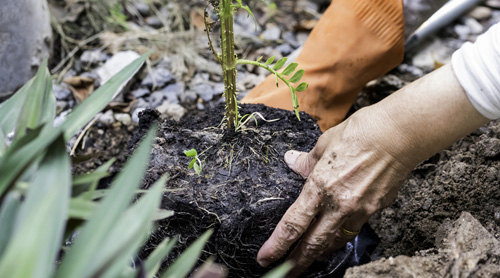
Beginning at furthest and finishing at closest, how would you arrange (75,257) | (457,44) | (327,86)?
1. (457,44)
2. (327,86)
3. (75,257)

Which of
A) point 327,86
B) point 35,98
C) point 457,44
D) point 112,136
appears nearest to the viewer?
point 35,98

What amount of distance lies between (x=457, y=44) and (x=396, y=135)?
1.48 metres

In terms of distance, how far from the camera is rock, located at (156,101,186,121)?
2.13m

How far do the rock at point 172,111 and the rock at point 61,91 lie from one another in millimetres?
481

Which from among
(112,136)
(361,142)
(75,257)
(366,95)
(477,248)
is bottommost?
(112,136)

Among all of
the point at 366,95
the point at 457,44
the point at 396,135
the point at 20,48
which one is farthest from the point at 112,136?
the point at 457,44

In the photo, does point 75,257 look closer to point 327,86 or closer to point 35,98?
point 35,98

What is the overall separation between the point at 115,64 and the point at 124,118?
1.15 feet

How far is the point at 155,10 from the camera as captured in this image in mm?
2771

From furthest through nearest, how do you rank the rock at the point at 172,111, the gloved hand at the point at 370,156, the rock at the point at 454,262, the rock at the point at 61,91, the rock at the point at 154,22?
the rock at the point at 154,22 → the rock at the point at 61,91 → the rock at the point at 172,111 → the gloved hand at the point at 370,156 → the rock at the point at 454,262

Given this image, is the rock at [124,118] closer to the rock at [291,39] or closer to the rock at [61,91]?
the rock at [61,91]

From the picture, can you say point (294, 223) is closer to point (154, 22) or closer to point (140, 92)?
point (140, 92)

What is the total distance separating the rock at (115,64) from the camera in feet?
7.65

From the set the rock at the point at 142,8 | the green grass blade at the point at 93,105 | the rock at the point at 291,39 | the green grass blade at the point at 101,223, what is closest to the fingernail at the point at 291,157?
the green grass blade at the point at 93,105
